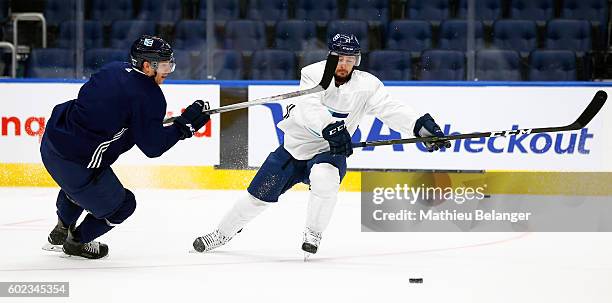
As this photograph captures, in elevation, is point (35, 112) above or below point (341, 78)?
below

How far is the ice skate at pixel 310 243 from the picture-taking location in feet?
14.3

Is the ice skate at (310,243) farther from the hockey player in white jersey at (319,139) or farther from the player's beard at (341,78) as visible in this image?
the player's beard at (341,78)

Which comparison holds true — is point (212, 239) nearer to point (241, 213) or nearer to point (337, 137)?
point (241, 213)

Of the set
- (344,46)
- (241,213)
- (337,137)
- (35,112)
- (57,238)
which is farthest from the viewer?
(35,112)

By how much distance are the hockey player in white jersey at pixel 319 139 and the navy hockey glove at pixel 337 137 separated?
65 millimetres

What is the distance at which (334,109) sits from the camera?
4.48 meters

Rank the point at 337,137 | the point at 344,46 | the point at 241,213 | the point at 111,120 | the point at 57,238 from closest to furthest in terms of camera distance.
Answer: the point at 111,120 → the point at 337,137 → the point at 344,46 → the point at 57,238 → the point at 241,213

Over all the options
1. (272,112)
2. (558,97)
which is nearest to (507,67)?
(558,97)

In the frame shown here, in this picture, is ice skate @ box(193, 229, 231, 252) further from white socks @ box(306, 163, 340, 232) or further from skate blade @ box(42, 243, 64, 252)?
skate blade @ box(42, 243, 64, 252)

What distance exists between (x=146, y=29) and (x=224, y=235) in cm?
328

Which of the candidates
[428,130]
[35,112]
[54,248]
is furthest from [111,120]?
[35,112]

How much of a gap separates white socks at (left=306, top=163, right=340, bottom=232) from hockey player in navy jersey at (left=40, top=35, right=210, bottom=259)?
22.4 inches

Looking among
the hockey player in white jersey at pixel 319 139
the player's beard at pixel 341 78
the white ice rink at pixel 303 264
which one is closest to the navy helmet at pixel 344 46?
the hockey player in white jersey at pixel 319 139

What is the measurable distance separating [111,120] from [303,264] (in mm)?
1019
